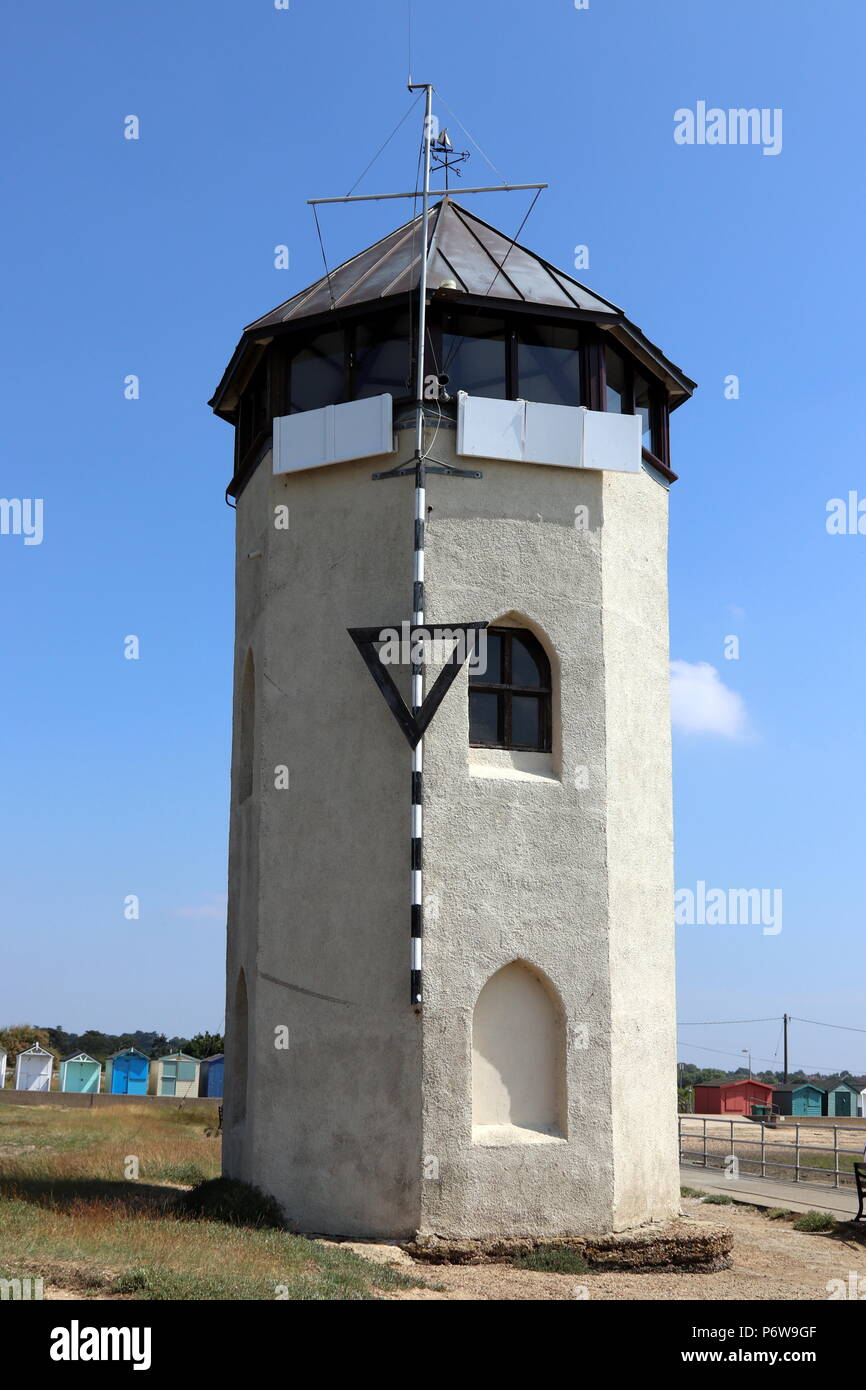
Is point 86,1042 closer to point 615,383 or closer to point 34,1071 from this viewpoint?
point 34,1071

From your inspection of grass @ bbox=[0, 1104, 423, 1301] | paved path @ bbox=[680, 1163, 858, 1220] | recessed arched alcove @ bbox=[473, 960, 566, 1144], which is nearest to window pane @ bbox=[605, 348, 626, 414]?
recessed arched alcove @ bbox=[473, 960, 566, 1144]

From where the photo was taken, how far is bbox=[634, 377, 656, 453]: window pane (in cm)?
1766

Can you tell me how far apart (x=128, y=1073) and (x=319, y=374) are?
4047cm

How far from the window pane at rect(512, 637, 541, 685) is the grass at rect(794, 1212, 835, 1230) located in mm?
8602

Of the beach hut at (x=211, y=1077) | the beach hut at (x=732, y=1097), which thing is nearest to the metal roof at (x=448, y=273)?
the beach hut at (x=211, y=1077)

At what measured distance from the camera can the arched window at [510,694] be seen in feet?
51.1

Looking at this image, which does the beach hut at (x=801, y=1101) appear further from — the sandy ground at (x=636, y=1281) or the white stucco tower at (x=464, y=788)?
the white stucco tower at (x=464, y=788)

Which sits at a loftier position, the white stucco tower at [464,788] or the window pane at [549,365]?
the window pane at [549,365]

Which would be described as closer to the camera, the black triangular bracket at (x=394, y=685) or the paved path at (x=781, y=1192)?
the black triangular bracket at (x=394, y=685)

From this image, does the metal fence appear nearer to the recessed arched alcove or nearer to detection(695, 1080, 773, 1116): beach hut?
the recessed arched alcove

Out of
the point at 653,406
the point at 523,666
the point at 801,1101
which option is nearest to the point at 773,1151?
the point at 801,1101

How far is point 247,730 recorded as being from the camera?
18016mm

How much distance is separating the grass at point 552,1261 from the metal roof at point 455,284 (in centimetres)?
1052
